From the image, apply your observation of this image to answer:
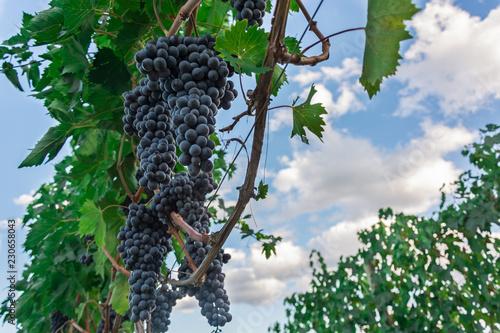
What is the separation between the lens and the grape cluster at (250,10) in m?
0.83

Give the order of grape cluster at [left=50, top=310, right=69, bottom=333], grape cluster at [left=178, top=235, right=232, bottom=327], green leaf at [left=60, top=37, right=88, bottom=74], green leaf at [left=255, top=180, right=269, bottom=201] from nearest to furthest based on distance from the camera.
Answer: green leaf at [left=255, top=180, right=269, bottom=201]
grape cluster at [left=178, top=235, right=232, bottom=327]
green leaf at [left=60, top=37, right=88, bottom=74]
grape cluster at [left=50, top=310, right=69, bottom=333]

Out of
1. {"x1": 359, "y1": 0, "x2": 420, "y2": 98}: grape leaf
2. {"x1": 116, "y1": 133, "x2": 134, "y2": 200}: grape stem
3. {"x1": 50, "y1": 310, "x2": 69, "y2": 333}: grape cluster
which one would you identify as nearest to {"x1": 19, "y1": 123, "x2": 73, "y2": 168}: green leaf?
{"x1": 116, "y1": 133, "x2": 134, "y2": 200}: grape stem

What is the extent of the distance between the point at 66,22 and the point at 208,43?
59cm

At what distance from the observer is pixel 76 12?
3.65 feet

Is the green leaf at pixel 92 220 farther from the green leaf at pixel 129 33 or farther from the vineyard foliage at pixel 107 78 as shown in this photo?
the green leaf at pixel 129 33

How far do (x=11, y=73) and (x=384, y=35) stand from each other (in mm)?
1750

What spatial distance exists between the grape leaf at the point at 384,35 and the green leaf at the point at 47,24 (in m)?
1.08

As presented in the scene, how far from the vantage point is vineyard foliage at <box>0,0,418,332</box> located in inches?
26.3

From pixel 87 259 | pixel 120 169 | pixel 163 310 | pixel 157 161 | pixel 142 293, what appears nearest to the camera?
pixel 157 161

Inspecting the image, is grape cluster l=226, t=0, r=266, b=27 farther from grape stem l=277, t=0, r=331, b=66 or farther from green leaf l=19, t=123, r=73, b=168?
green leaf l=19, t=123, r=73, b=168

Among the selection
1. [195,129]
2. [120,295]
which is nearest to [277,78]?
[195,129]

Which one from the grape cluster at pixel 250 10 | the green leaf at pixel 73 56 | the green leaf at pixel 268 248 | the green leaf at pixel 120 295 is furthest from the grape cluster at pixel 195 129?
the green leaf at pixel 120 295

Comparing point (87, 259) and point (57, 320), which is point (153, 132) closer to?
point (87, 259)

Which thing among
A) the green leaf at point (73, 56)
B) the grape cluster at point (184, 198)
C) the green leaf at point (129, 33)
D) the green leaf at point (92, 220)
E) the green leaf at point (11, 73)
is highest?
the green leaf at point (11, 73)
